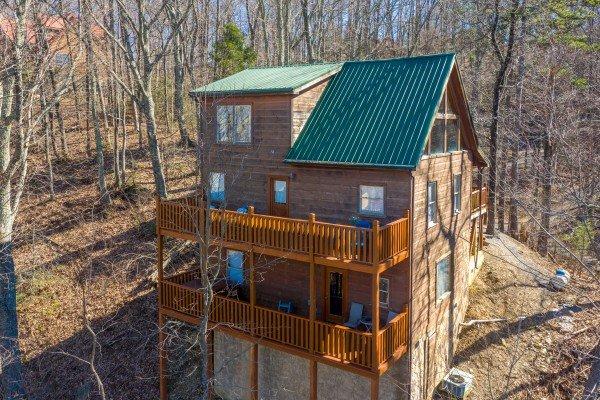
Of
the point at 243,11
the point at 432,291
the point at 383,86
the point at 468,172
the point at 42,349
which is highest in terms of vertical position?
the point at 243,11

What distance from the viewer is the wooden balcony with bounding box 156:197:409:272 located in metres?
11.8

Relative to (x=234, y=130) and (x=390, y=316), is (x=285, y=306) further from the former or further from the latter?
(x=234, y=130)

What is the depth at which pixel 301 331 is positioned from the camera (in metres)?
13.0

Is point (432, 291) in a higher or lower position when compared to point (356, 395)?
higher

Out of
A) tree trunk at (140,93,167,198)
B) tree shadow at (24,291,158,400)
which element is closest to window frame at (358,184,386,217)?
tree shadow at (24,291,158,400)

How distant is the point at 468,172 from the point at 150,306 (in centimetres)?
1385

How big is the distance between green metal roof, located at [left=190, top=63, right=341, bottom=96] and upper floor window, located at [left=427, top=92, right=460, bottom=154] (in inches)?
147

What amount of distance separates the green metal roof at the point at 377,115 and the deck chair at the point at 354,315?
4197 mm

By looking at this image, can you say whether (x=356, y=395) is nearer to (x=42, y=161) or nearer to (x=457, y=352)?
(x=457, y=352)

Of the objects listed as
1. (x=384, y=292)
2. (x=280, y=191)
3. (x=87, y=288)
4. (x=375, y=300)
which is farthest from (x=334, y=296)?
(x=87, y=288)

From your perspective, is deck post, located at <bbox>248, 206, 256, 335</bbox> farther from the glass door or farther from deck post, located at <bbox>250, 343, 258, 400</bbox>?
the glass door

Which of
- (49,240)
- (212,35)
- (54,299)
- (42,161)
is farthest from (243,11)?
(54,299)

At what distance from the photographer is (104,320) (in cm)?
1884

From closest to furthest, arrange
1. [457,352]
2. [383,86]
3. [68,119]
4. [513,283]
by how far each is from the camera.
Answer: [383,86], [457,352], [513,283], [68,119]
